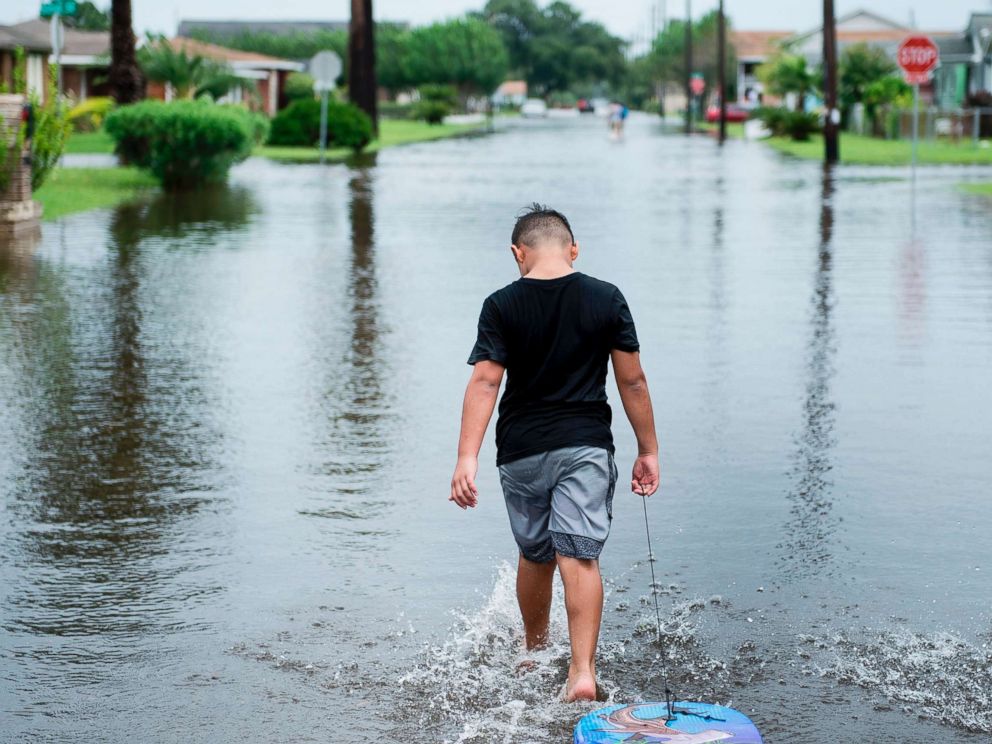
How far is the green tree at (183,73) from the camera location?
144ft

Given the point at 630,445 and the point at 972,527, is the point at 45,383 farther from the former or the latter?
the point at 972,527

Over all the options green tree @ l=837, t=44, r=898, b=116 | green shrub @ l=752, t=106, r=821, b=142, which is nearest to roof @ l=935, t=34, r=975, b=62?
green tree @ l=837, t=44, r=898, b=116

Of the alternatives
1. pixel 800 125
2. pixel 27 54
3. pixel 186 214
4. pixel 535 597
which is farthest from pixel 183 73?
pixel 535 597

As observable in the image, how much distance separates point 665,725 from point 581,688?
0.52 meters

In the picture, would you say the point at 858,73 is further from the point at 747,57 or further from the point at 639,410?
the point at 747,57

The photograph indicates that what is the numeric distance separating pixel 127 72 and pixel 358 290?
24.1 meters

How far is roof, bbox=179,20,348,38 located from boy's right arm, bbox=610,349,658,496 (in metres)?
142

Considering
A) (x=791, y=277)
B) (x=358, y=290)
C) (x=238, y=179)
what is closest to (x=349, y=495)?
(x=358, y=290)

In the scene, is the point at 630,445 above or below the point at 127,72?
below

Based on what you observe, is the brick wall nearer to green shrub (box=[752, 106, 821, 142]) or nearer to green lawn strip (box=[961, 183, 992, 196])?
green lawn strip (box=[961, 183, 992, 196])

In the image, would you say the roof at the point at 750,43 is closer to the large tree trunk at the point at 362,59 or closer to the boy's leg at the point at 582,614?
the large tree trunk at the point at 362,59

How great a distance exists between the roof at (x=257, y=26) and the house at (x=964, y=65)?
224 ft

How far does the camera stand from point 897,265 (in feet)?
55.1

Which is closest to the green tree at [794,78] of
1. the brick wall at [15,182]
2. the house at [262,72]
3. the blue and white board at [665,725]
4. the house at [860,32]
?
the house at [262,72]
